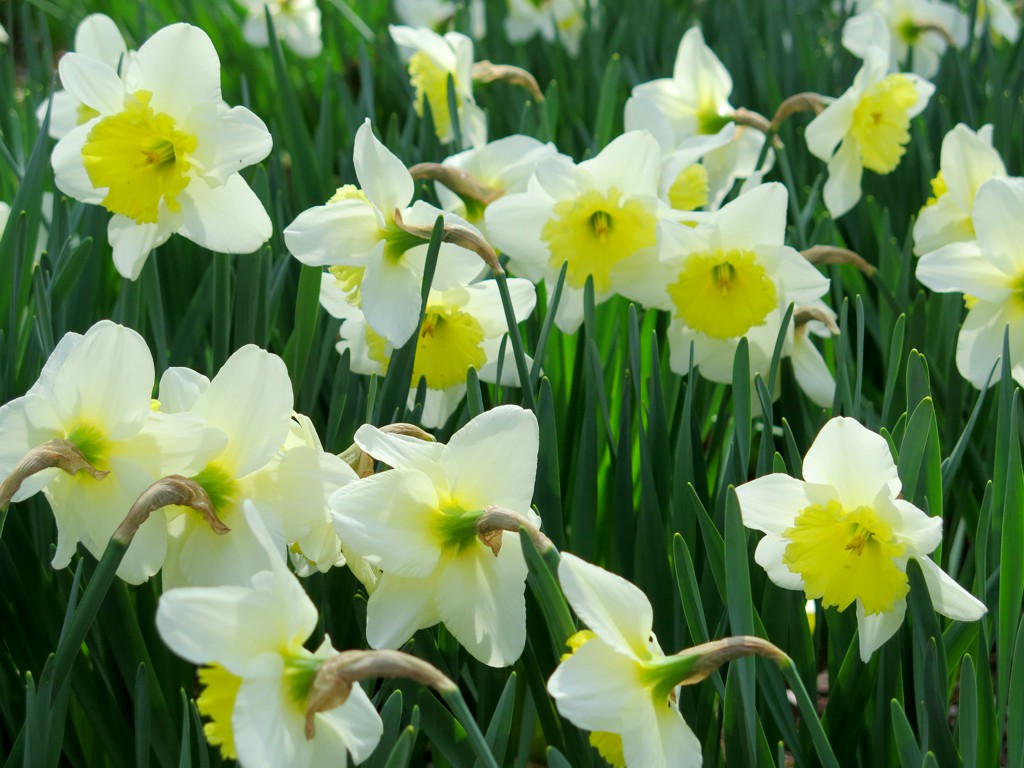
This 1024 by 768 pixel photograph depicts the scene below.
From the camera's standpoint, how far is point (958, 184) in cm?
153

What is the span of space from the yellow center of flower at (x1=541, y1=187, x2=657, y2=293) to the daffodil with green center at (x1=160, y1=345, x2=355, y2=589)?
1.78 ft

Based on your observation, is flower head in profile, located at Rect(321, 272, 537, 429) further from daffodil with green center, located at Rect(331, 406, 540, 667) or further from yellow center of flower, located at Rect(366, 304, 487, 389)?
daffodil with green center, located at Rect(331, 406, 540, 667)

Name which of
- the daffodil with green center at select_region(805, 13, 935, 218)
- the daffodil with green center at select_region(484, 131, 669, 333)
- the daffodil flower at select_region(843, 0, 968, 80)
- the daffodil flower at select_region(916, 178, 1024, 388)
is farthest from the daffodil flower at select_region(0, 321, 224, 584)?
the daffodil flower at select_region(843, 0, 968, 80)

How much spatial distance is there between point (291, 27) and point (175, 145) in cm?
234

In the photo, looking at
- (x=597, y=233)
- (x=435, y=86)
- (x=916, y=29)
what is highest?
(x=916, y=29)

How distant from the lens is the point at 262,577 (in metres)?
0.68

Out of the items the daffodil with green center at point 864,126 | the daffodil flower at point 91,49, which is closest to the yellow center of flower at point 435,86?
the daffodil flower at point 91,49

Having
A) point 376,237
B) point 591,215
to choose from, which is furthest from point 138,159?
point 591,215

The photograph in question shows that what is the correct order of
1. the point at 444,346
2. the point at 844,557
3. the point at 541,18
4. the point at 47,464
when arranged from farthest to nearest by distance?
the point at 541,18 < the point at 444,346 < the point at 844,557 < the point at 47,464

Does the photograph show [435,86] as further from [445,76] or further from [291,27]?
[291,27]

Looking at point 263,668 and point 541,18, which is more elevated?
point 541,18

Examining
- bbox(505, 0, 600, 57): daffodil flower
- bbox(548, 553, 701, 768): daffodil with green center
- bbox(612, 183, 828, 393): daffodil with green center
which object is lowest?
bbox(548, 553, 701, 768): daffodil with green center

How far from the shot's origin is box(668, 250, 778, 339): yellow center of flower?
1291 mm

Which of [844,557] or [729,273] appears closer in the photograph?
[844,557]
